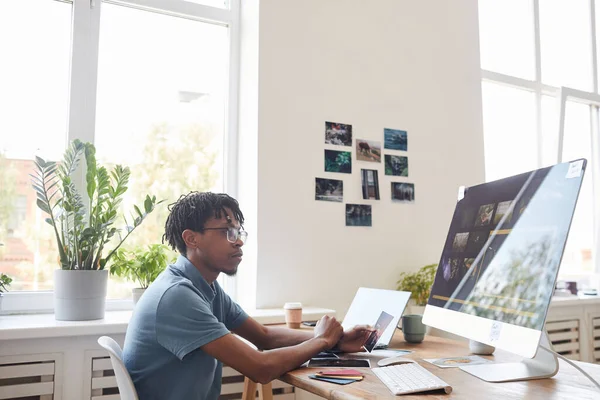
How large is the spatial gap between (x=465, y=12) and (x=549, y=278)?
297 cm

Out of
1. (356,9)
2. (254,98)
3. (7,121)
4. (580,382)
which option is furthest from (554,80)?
(7,121)

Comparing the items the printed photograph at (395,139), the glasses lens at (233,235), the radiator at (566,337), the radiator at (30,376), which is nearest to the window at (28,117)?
the radiator at (30,376)

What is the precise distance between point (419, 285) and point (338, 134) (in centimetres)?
97

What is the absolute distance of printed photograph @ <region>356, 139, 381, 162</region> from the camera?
307cm

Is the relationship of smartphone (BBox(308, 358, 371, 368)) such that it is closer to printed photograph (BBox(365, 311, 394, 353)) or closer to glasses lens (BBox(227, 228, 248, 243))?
printed photograph (BBox(365, 311, 394, 353))

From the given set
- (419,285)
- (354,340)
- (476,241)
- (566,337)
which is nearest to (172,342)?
(354,340)

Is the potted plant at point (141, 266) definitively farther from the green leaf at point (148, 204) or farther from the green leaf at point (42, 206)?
the green leaf at point (42, 206)

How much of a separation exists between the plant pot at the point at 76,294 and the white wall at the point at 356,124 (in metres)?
0.81

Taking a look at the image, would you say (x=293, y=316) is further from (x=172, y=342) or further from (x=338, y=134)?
(x=338, y=134)

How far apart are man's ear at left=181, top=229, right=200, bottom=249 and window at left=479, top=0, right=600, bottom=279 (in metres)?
2.79

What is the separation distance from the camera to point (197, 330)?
54.9 inches

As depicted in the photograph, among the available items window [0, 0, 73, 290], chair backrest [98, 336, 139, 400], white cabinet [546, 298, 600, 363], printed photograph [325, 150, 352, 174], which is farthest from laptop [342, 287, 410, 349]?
white cabinet [546, 298, 600, 363]

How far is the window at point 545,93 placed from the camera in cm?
401

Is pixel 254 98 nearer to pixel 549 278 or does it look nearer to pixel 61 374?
pixel 61 374
